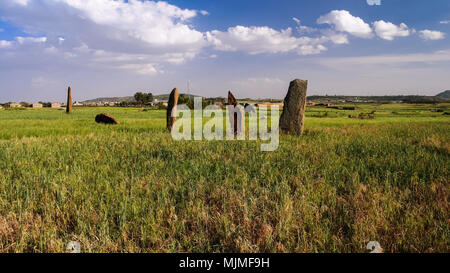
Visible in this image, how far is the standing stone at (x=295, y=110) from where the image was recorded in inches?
427

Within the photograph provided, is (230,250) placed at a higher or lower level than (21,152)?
lower

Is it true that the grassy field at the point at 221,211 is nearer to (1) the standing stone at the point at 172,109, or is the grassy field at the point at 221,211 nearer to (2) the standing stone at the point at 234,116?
(2) the standing stone at the point at 234,116

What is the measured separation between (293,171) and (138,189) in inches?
104

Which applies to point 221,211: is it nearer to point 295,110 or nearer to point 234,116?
point 234,116

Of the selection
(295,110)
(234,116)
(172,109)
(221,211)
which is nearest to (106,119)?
(172,109)

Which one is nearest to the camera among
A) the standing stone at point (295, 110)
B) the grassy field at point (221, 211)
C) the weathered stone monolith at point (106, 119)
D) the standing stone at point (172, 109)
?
the grassy field at point (221, 211)

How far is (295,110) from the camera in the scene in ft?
35.8

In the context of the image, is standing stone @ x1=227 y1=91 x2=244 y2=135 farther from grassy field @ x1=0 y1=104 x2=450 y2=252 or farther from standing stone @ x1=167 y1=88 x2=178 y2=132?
grassy field @ x1=0 y1=104 x2=450 y2=252

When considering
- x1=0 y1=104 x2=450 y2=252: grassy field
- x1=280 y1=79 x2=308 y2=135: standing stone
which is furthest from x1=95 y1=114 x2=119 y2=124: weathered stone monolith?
x1=0 y1=104 x2=450 y2=252: grassy field

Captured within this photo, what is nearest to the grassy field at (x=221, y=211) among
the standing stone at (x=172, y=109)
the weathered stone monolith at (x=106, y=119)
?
the standing stone at (x=172, y=109)

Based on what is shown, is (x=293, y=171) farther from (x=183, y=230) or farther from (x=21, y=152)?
(x=21, y=152)

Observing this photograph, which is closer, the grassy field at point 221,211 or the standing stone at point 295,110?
the grassy field at point 221,211
